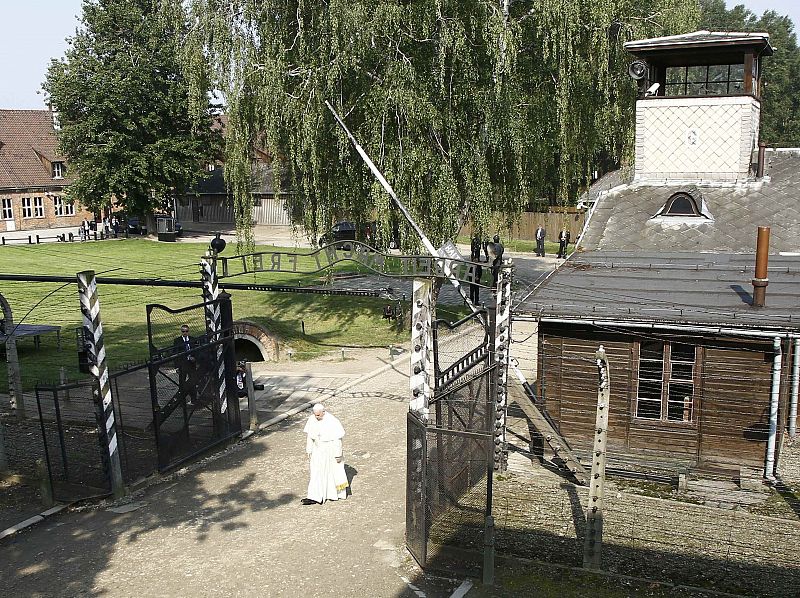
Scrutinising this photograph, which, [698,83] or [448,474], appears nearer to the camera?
[448,474]

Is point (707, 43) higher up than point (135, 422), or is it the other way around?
point (707, 43)

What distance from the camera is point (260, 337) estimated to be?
2100 cm

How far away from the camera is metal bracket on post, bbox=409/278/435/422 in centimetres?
909

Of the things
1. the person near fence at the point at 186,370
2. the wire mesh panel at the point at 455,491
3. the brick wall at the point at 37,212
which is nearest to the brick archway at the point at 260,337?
the person near fence at the point at 186,370

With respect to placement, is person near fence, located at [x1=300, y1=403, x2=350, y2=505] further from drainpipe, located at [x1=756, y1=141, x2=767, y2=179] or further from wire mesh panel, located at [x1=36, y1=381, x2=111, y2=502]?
drainpipe, located at [x1=756, y1=141, x2=767, y2=179]

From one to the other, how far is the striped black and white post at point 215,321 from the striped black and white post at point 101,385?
2353mm

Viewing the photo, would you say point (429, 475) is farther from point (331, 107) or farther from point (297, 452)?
point (331, 107)

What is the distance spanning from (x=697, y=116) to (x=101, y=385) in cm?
1441

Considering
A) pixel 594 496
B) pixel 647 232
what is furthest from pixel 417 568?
pixel 647 232

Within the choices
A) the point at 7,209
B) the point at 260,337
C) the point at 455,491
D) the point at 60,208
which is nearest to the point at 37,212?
the point at 60,208

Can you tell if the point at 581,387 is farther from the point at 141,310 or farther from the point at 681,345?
the point at 141,310

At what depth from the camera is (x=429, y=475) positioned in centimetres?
923

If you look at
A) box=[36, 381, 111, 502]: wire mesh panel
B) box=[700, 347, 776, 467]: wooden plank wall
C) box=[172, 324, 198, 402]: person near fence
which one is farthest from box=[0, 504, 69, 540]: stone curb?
box=[700, 347, 776, 467]: wooden plank wall

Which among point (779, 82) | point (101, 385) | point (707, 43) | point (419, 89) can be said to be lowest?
point (101, 385)
